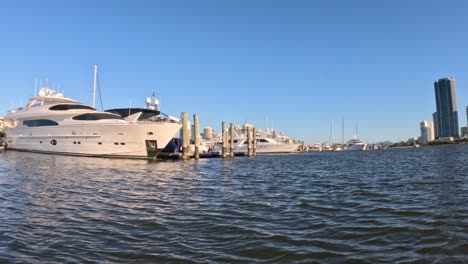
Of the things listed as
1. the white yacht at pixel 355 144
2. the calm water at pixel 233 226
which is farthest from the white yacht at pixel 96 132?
the white yacht at pixel 355 144

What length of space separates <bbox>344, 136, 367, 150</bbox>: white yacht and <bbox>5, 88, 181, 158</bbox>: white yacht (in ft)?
362

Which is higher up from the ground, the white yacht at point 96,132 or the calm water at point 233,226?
the white yacht at point 96,132

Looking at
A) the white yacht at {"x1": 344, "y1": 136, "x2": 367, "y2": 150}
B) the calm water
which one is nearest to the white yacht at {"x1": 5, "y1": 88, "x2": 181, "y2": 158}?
the calm water

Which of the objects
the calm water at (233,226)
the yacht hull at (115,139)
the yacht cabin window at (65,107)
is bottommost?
the calm water at (233,226)

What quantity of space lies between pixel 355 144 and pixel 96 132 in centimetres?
11794

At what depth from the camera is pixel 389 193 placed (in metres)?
11.8

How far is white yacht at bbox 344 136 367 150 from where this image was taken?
13344 cm

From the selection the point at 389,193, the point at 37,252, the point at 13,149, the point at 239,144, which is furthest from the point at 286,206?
the point at 239,144

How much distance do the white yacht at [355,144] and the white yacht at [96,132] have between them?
4338 inches

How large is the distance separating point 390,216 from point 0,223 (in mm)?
8289

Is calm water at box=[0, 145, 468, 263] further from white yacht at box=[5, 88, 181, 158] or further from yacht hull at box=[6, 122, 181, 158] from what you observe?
white yacht at box=[5, 88, 181, 158]

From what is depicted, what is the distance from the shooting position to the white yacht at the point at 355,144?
438ft

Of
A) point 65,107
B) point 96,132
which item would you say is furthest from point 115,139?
point 65,107

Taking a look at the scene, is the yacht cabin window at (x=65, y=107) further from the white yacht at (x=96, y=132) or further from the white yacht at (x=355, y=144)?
the white yacht at (x=355, y=144)
